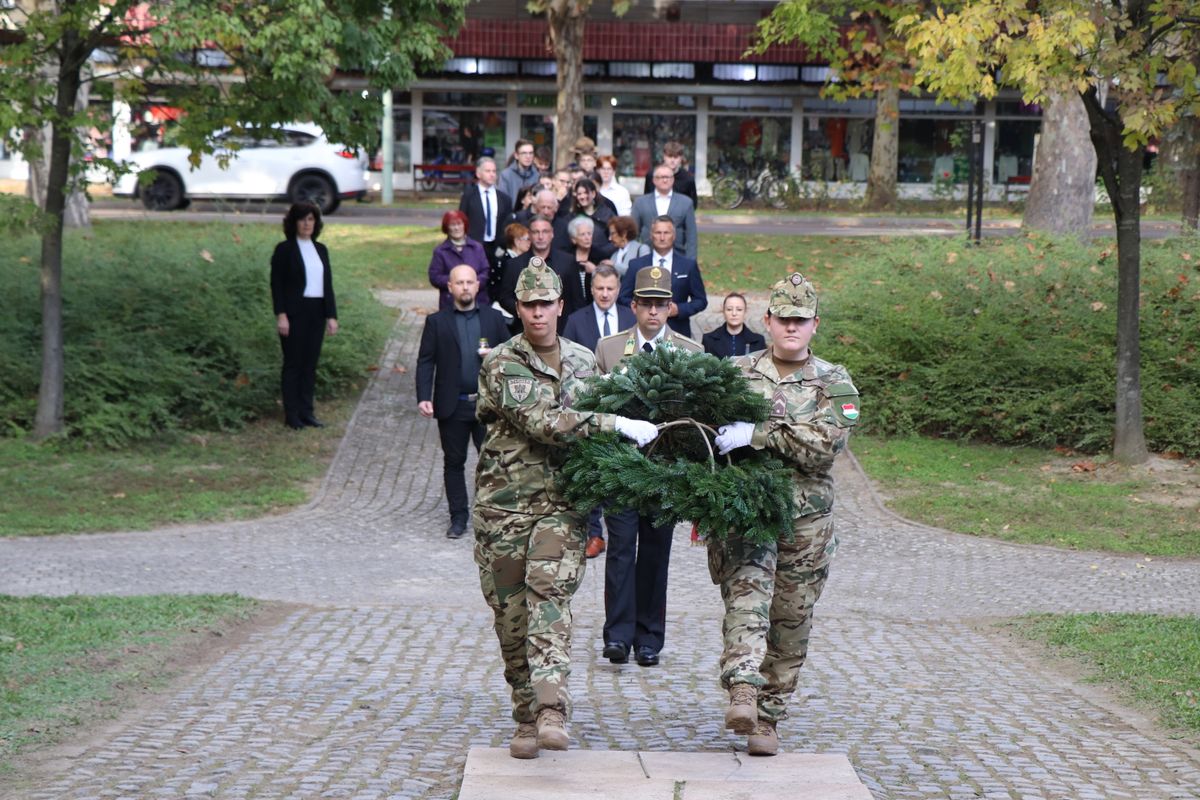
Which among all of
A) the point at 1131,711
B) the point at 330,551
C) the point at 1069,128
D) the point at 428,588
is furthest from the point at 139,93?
the point at 1069,128

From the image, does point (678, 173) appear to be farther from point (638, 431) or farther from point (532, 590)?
point (532, 590)

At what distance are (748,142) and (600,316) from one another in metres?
32.6

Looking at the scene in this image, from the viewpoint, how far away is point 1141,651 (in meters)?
8.07

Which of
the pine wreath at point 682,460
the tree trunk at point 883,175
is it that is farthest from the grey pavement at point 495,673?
the tree trunk at point 883,175

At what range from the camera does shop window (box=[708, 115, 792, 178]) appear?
40.8 m

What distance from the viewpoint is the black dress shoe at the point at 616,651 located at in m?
7.82

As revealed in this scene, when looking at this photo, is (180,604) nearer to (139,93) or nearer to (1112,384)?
(139,93)

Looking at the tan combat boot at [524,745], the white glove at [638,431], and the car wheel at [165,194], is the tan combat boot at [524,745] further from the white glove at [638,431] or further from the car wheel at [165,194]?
the car wheel at [165,194]

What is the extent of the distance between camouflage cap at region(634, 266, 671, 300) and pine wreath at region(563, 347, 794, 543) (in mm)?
1460

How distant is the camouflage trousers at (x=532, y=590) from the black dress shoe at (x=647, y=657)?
5.83 feet

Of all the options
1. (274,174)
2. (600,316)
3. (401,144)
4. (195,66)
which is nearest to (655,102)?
(401,144)

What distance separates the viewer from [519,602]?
6.05 metres

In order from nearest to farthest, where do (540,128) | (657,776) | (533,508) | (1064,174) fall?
(657,776), (533,508), (1064,174), (540,128)

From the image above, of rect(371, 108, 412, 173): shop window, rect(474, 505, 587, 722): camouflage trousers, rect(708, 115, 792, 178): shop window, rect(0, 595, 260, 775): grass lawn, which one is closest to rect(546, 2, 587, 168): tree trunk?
rect(708, 115, 792, 178): shop window
